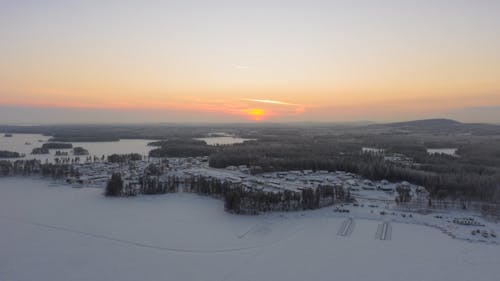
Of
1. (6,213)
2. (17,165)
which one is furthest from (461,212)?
(17,165)

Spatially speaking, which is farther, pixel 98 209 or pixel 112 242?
pixel 98 209

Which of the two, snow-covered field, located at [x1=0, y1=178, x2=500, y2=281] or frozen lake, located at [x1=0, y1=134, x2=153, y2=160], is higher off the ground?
frozen lake, located at [x1=0, y1=134, x2=153, y2=160]

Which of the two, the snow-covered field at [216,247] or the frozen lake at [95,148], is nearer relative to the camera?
the snow-covered field at [216,247]

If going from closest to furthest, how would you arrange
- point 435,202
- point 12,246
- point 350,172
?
point 12,246 < point 435,202 < point 350,172

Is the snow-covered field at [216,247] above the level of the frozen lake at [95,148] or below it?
below

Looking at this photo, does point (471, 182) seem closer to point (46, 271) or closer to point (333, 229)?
point (333, 229)

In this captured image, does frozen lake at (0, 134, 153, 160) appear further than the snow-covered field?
Yes

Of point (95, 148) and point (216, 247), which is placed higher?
point (95, 148)

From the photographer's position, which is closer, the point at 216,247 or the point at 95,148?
the point at 216,247
